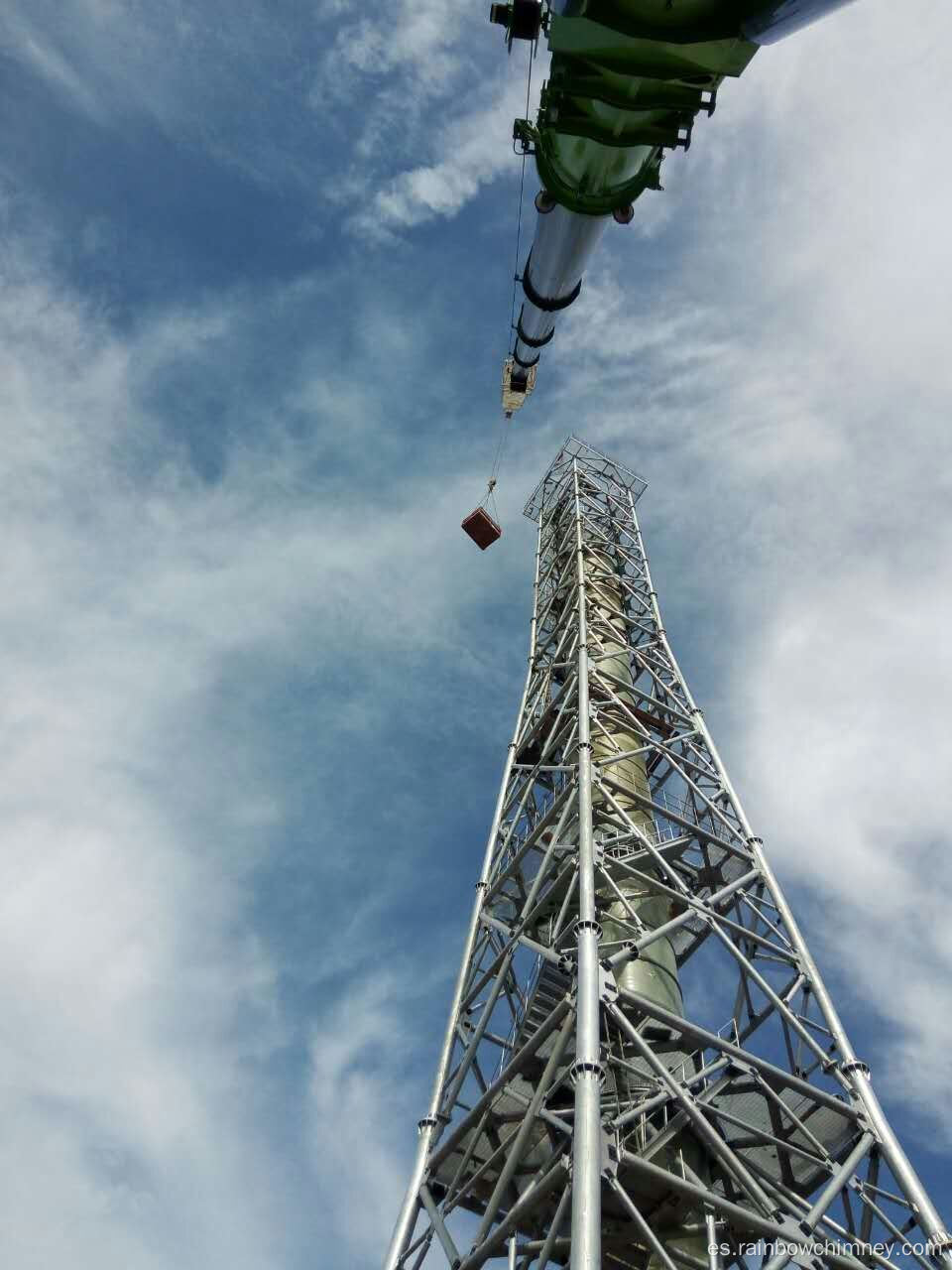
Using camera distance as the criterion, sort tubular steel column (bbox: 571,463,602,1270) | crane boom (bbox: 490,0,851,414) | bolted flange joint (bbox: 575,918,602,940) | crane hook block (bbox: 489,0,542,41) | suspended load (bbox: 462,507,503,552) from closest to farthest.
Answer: tubular steel column (bbox: 571,463,602,1270) → crane boom (bbox: 490,0,851,414) → bolted flange joint (bbox: 575,918,602,940) → crane hook block (bbox: 489,0,542,41) → suspended load (bbox: 462,507,503,552)

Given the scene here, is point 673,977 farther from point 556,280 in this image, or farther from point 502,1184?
point 556,280

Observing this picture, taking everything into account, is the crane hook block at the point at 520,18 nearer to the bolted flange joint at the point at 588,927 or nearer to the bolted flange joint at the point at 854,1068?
the bolted flange joint at the point at 588,927

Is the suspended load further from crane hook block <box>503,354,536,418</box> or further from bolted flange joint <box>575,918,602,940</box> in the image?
bolted flange joint <box>575,918,602,940</box>

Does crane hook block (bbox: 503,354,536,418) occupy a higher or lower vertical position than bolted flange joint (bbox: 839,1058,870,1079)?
higher

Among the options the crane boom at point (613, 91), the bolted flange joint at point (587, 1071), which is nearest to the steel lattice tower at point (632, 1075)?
the bolted flange joint at point (587, 1071)

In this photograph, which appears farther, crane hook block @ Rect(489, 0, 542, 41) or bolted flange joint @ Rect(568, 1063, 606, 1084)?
crane hook block @ Rect(489, 0, 542, 41)

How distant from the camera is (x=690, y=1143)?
433 inches

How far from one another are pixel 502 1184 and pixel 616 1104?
1884mm

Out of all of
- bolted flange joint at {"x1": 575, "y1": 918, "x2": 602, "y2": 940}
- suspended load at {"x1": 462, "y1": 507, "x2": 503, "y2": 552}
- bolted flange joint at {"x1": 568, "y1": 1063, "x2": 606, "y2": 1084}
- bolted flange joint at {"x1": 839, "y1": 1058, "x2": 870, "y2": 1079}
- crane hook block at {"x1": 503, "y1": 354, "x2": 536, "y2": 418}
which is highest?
crane hook block at {"x1": 503, "y1": 354, "x2": 536, "y2": 418}

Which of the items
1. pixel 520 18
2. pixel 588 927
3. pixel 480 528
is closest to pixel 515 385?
pixel 480 528

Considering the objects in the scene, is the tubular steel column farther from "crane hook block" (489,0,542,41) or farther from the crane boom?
"crane hook block" (489,0,542,41)

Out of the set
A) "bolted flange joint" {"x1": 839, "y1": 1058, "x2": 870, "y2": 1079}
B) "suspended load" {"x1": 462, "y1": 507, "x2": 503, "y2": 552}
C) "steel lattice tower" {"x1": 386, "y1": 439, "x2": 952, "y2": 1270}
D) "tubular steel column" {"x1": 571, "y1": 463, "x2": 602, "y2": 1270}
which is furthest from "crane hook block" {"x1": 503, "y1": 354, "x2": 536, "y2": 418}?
"bolted flange joint" {"x1": 839, "y1": 1058, "x2": 870, "y2": 1079}

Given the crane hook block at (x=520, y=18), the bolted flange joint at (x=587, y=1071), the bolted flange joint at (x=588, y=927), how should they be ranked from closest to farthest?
1. the bolted flange joint at (x=587, y=1071)
2. the bolted flange joint at (x=588, y=927)
3. the crane hook block at (x=520, y=18)

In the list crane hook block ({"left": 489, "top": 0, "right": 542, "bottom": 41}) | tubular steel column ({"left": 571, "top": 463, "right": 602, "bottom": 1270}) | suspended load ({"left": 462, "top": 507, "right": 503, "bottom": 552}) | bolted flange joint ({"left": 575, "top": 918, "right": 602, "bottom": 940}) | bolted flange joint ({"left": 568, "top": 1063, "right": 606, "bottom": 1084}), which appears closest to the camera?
tubular steel column ({"left": 571, "top": 463, "right": 602, "bottom": 1270})
